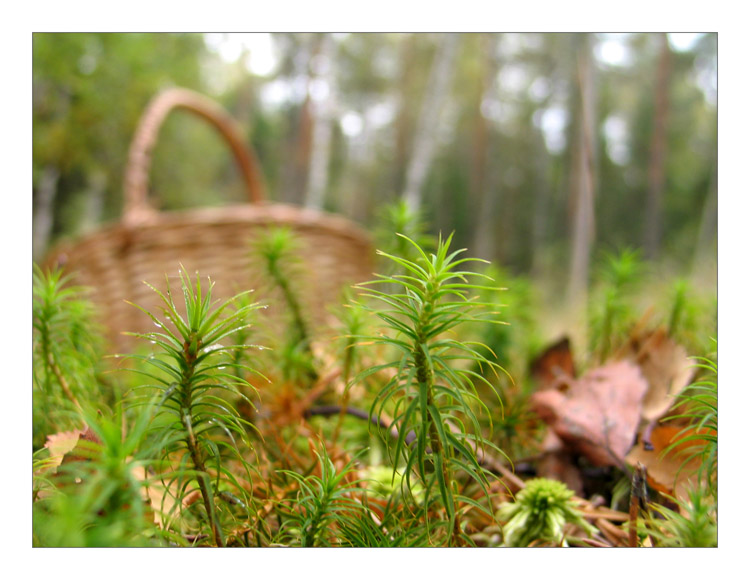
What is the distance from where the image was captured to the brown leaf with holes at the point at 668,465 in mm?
365

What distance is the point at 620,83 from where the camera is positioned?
33.3ft

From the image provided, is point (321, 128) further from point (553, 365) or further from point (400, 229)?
point (553, 365)

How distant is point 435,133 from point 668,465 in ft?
24.5

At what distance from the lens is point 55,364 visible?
0.45 meters

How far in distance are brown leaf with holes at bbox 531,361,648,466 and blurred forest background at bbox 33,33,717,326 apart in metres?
0.37

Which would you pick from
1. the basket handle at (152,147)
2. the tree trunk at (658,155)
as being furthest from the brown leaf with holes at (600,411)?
the tree trunk at (658,155)

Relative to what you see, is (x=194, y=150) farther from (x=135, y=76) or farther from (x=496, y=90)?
(x=496, y=90)

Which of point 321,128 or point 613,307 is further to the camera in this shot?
point 321,128

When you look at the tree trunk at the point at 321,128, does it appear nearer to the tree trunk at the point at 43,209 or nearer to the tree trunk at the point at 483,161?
the tree trunk at the point at 43,209

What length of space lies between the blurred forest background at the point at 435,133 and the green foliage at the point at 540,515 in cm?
48

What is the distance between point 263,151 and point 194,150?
217 inches

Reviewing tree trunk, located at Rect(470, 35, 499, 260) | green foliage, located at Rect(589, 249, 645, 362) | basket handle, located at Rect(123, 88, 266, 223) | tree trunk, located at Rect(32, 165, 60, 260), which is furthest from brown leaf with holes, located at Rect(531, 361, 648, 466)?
tree trunk, located at Rect(470, 35, 499, 260)

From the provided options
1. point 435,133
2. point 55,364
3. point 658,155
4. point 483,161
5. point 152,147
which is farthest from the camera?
point 483,161

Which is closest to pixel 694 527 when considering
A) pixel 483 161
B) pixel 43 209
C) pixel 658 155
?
pixel 43 209
